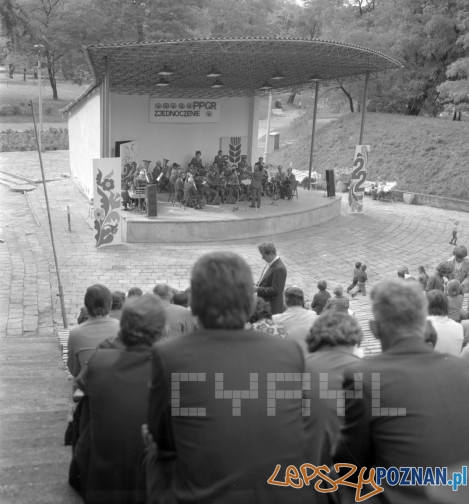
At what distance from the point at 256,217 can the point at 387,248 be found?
11.1ft

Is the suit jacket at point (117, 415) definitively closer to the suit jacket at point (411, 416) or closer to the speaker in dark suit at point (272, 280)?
the suit jacket at point (411, 416)

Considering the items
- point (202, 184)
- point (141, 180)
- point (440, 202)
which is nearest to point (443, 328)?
point (141, 180)

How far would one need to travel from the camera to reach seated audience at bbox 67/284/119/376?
411 cm

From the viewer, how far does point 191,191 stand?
61.9 ft

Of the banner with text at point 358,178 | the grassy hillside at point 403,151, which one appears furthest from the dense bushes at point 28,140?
the banner with text at point 358,178

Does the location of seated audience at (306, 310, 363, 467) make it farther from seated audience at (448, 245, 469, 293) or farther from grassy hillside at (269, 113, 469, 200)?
grassy hillside at (269, 113, 469, 200)

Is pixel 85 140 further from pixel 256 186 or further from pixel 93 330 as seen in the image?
pixel 93 330

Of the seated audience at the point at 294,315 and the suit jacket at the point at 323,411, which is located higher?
the suit jacket at the point at 323,411

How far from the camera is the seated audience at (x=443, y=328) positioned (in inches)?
199

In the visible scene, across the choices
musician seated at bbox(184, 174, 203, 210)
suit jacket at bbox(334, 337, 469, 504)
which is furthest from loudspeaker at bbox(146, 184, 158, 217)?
suit jacket at bbox(334, 337, 469, 504)

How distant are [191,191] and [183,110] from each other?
5.29m

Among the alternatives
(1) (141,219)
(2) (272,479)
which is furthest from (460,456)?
(1) (141,219)

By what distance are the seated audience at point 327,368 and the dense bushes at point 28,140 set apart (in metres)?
32.7

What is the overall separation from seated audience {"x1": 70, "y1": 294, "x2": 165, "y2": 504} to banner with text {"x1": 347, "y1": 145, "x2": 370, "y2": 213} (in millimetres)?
18381
